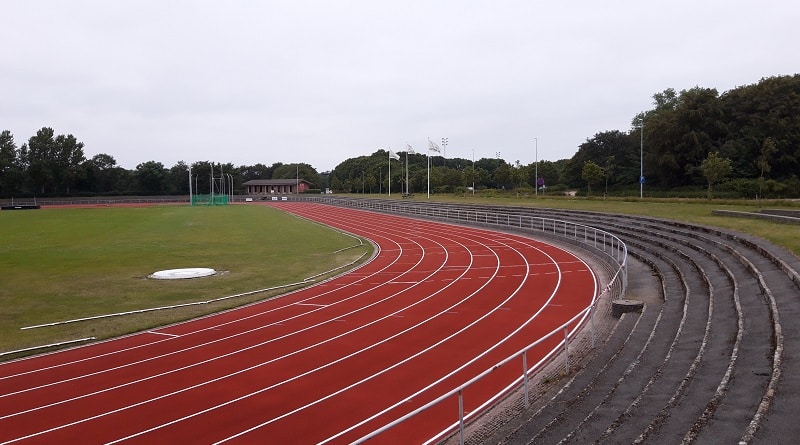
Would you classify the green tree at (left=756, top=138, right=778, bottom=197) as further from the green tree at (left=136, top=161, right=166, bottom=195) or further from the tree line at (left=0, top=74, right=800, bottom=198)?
the green tree at (left=136, top=161, right=166, bottom=195)

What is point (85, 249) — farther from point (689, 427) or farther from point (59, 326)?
point (689, 427)

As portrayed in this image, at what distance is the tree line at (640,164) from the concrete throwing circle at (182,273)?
33273 mm

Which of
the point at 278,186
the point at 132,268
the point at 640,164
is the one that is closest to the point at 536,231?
the point at 132,268

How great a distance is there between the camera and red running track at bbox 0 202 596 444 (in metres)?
8.37

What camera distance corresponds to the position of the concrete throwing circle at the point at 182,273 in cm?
2161


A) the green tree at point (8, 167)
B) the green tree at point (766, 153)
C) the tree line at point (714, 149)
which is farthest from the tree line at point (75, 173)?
the green tree at point (766, 153)

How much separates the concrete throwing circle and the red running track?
6.03 meters

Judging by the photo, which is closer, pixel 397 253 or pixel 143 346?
pixel 143 346

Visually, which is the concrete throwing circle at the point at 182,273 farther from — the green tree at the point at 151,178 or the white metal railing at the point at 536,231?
the green tree at the point at 151,178

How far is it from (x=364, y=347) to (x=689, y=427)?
282 inches

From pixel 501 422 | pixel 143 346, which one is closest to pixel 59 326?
pixel 143 346

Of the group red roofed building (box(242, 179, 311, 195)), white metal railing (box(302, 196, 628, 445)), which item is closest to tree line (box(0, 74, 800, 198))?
red roofed building (box(242, 179, 311, 195))

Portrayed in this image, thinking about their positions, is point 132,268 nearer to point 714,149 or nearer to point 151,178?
point 714,149

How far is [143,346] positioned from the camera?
1263 centimetres
